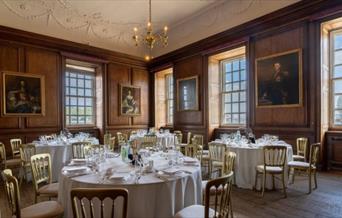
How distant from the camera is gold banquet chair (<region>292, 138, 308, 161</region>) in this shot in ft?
18.2

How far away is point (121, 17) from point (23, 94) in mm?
4334

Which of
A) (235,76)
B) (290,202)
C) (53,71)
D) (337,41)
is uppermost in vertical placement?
(337,41)

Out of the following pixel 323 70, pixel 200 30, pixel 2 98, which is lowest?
pixel 2 98

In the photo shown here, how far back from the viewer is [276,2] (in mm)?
6625

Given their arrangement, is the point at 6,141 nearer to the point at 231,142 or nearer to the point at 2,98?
the point at 2,98

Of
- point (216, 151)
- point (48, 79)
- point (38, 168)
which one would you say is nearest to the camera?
point (38, 168)

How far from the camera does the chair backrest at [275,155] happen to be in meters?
4.32

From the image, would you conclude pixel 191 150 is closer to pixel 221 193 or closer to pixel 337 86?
pixel 221 193

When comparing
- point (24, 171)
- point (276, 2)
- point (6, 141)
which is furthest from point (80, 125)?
point (276, 2)

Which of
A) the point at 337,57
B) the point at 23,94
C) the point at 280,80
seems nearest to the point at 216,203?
the point at 280,80

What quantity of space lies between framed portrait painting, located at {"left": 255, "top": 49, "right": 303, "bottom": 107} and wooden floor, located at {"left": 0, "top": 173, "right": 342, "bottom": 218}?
7.62 ft

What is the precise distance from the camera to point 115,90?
9836mm

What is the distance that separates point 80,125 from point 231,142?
6114 mm

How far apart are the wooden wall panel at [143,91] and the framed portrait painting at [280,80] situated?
5.37 metres
